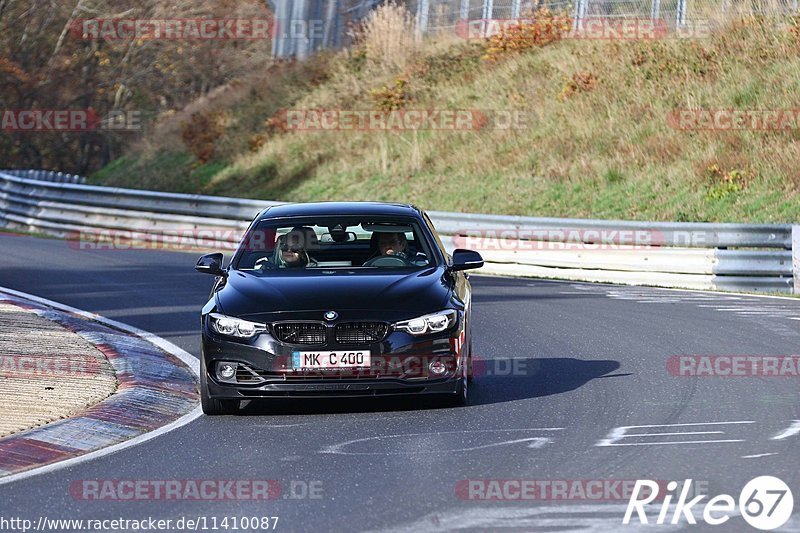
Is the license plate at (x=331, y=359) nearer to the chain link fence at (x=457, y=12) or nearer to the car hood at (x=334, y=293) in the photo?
the car hood at (x=334, y=293)

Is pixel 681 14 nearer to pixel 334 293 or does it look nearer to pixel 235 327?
pixel 334 293

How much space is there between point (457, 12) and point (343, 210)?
2748cm

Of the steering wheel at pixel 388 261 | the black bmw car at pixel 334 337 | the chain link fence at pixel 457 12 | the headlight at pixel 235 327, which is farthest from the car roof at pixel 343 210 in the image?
the chain link fence at pixel 457 12

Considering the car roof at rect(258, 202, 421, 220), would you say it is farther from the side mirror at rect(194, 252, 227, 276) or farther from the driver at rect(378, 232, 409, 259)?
the side mirror at rect(194, 252, 227, 276)

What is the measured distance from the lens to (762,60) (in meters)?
30.0

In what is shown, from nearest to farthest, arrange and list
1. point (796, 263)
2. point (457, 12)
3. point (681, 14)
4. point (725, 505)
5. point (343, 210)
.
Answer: point (725, 505) < point (343, 210) < point (796, 263) < point (681, 14) < point (457, 12)

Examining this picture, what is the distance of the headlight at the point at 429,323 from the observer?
9586mm

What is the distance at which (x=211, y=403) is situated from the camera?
991 centimetres

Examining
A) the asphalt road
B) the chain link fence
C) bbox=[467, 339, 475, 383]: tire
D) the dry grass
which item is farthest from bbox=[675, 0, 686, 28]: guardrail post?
bbox=[467, 339, 475, 383]: tire

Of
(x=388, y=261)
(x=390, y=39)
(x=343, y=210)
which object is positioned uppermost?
(x=390, y=39)

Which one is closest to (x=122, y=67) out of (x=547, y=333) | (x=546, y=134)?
(x=546, y=134)

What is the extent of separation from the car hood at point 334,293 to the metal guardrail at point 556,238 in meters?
9.88

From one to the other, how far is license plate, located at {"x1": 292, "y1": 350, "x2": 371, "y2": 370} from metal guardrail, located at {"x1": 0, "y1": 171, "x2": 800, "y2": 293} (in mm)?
→ 10775

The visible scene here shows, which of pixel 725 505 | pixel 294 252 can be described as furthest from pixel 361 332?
pixel 725 505
